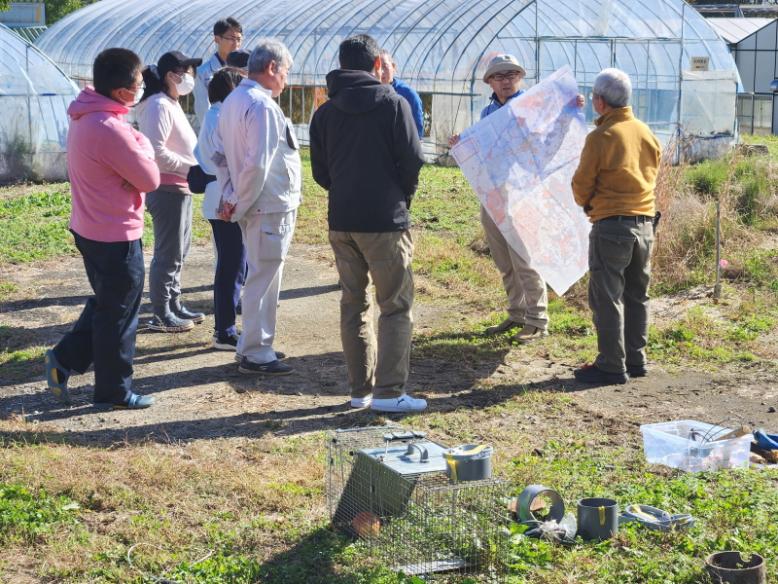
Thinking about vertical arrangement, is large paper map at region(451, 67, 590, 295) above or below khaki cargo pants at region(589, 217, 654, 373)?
above

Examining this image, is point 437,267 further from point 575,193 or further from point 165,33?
point 165,33

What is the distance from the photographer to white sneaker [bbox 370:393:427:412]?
223 inches

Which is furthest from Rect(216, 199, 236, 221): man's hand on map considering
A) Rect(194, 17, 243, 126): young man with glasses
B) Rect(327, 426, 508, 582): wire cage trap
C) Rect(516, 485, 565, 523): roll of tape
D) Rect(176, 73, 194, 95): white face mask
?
Rect(516, 485, 565, 523): roll of tape

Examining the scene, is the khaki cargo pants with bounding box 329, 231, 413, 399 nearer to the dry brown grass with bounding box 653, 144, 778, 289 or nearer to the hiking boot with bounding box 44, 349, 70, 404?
the hiking boot with bounding box 44, 349, 70, 404

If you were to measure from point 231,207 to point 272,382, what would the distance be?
1079mm

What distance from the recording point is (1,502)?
4.25 metres

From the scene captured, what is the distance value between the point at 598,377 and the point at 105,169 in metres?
3.07

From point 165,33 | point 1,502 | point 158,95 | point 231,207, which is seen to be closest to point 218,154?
point 231,207

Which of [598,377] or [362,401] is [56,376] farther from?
[598,377]

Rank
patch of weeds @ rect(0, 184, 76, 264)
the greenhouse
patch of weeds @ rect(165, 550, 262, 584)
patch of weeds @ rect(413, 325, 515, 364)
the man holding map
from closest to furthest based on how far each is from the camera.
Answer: patch of weeds @ rect(165, 550, 262, 584) → patch of weeds @ rect(413, 325, 515, 364) → the man holding map → patch of weeds @ rect(0, 184, 76, 264) → the greenhouse

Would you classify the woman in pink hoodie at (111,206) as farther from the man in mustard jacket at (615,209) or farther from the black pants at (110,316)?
the man in mustard jacket at (615,209)

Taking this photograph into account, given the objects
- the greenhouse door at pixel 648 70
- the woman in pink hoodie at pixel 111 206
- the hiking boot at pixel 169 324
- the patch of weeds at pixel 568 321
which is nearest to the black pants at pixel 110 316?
the woman in pink hoodie at pixel 111 206

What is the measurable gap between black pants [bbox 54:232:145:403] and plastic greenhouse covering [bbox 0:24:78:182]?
31.5 ft

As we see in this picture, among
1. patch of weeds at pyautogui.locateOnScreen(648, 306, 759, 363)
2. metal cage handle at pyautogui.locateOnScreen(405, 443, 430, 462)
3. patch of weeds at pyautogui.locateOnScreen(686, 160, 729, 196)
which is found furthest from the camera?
patch of weeds at pyautogui.locateOnScreen(686, 160, 729, 196)
